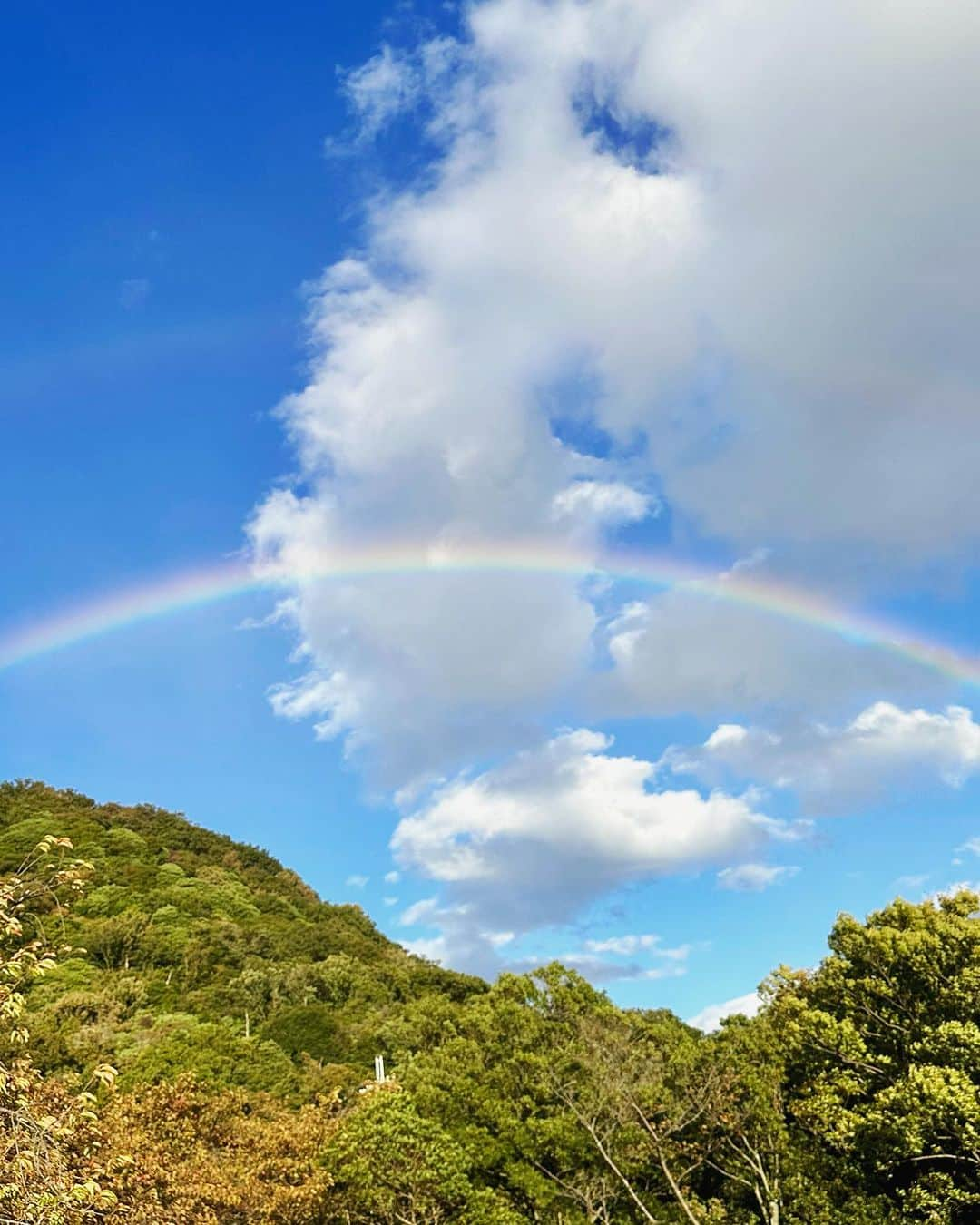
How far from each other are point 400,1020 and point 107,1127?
178 ft

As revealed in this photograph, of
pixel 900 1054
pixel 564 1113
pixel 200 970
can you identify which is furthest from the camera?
pixel 200 970

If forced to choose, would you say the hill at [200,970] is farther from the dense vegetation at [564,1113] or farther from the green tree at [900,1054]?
the green tree at [900,1054]

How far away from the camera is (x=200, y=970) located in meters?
86.1

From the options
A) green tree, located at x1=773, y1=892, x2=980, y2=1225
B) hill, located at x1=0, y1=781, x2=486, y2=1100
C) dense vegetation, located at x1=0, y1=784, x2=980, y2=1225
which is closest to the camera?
dense vegetation, located at x1=0, y1=784, x2=980, y2=1225

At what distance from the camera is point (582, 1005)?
35.5 meters

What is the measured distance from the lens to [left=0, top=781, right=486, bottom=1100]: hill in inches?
2329

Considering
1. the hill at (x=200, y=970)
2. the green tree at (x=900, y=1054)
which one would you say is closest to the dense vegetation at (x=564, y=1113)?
the green tree at (x=900, y=1054)

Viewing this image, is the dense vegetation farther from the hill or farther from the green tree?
the hill

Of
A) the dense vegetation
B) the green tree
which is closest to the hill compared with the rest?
the dense vegetation

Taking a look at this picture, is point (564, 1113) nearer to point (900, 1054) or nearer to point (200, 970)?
point (900, 1054)

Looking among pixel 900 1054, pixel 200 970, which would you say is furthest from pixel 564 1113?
pixel 200 970

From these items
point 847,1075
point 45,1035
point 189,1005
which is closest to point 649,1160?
point 847,1075

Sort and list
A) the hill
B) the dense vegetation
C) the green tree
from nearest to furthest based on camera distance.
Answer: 1. the dense vegetation
2. the green tree
3. the hill

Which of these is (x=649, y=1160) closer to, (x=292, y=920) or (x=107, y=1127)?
(x=107, y=1127)
